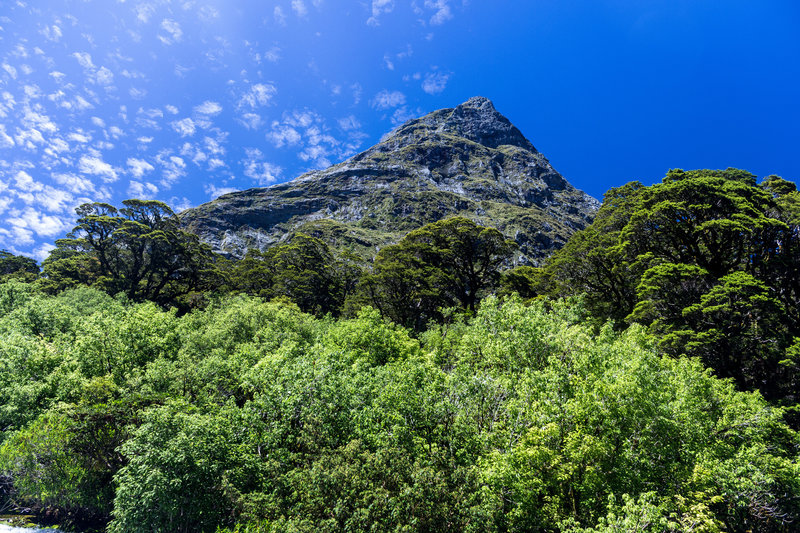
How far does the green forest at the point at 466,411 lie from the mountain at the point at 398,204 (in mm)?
83065

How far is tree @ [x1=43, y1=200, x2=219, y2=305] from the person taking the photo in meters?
53.5

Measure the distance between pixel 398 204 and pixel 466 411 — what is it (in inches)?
5509

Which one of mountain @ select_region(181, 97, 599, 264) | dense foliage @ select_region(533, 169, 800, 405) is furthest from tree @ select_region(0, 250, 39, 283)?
dense foliage @ select_region(533, 169, 800, 405)

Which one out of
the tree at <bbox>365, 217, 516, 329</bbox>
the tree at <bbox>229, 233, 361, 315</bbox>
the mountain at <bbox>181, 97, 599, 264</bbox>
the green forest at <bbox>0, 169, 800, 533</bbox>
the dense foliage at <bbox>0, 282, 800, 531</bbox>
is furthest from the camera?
the mountain at <bbox>181, 97, 599, 264</bbox>

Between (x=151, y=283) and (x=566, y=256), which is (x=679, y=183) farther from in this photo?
(x=151, y=283)

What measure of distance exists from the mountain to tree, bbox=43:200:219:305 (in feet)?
179

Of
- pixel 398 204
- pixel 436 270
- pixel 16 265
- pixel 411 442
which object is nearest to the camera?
pixel 411 442

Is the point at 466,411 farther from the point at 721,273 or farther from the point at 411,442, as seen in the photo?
the point at 721,273

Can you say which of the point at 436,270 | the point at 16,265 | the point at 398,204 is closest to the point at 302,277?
the point at 436,270

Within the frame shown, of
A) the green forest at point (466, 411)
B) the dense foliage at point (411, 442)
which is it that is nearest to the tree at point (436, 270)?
the green forest at point (466, 411)

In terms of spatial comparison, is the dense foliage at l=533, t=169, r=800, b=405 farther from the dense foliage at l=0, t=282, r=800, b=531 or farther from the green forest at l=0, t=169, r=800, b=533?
the dense foliage at l=0, t=282, r=800, b=531

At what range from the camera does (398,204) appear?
14925 cm

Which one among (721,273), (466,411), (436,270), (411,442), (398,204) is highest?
(398,204)

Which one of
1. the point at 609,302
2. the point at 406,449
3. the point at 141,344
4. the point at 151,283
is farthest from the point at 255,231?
the point at 406,449
